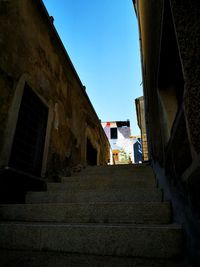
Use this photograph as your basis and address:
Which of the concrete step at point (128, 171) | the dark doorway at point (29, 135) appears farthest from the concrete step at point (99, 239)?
the concrete step at point (128, 171)

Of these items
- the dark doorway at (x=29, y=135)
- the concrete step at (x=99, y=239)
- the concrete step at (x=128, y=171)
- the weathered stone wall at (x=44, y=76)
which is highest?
→ the weathered stone wall at (x=44, y=76)

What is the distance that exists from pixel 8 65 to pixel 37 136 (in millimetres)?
1248

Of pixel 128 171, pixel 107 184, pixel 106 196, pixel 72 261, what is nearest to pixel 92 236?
pixel 72 261

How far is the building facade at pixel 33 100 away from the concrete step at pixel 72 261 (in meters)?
1.01

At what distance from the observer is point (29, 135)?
2.85 metres

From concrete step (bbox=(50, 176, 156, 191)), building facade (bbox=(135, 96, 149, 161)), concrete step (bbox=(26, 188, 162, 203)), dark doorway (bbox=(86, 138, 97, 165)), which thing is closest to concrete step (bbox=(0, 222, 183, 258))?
concrete step (bbox=(26, 188, 162, 203))

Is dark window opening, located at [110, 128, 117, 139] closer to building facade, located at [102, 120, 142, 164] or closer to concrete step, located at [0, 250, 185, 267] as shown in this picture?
building facade, located at [102, 120, 142, 164]

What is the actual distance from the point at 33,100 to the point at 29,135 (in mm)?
625

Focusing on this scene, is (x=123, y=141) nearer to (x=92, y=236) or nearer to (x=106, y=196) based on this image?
(x=106, y=196)

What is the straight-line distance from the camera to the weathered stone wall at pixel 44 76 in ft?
7.62

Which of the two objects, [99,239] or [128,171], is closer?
[99,239]

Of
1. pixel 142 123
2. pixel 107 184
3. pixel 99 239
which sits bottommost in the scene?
pixel 99 239

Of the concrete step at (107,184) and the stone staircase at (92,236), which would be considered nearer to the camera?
the stone staircase at (92,236)

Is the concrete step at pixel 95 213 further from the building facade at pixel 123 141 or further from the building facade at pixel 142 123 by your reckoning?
the building facade at pixel 123 141
